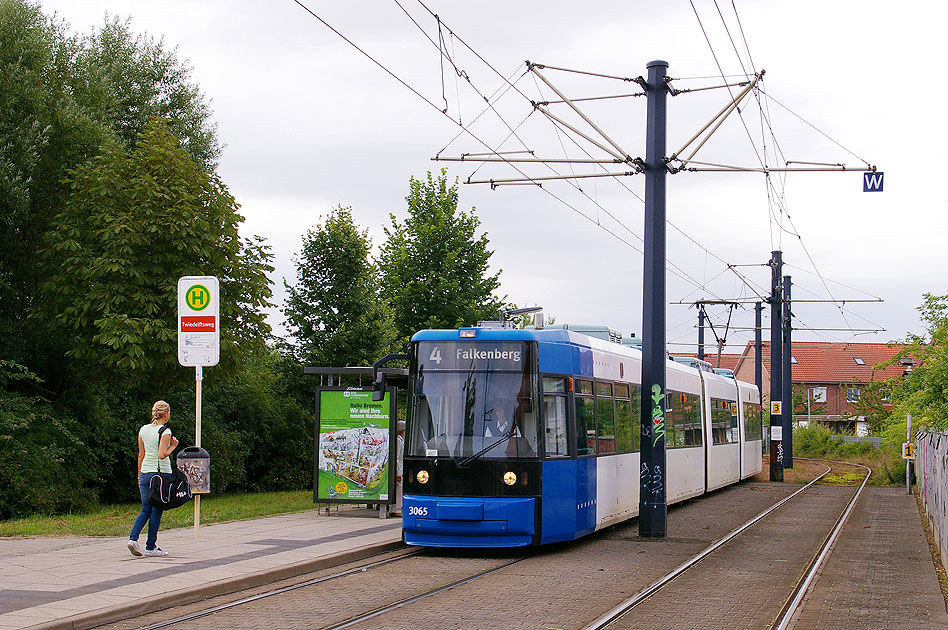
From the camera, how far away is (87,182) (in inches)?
867

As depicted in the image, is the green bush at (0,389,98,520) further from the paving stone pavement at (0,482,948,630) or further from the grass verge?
the paving stone pavement at (0,482,948,630)

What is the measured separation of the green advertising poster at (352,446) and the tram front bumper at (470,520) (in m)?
3.72

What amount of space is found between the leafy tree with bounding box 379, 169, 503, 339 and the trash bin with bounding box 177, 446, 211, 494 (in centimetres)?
1880

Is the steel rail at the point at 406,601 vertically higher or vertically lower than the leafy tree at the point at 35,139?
lower

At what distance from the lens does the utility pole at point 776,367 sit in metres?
35.6

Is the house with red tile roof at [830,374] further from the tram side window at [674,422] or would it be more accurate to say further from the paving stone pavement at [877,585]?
the paving stone pavement at [877,585]

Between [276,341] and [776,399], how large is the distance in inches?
681

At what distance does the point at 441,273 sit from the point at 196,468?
65.2 ft

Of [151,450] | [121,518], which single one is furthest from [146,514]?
[121,518]

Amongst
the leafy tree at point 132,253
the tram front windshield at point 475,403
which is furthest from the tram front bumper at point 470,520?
the leafy tree at point 132,253

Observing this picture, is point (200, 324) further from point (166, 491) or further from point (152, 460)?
point (166, 491)

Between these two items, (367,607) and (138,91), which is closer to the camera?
(367,607)

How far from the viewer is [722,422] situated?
2831cm

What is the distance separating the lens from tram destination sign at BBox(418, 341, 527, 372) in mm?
13969
